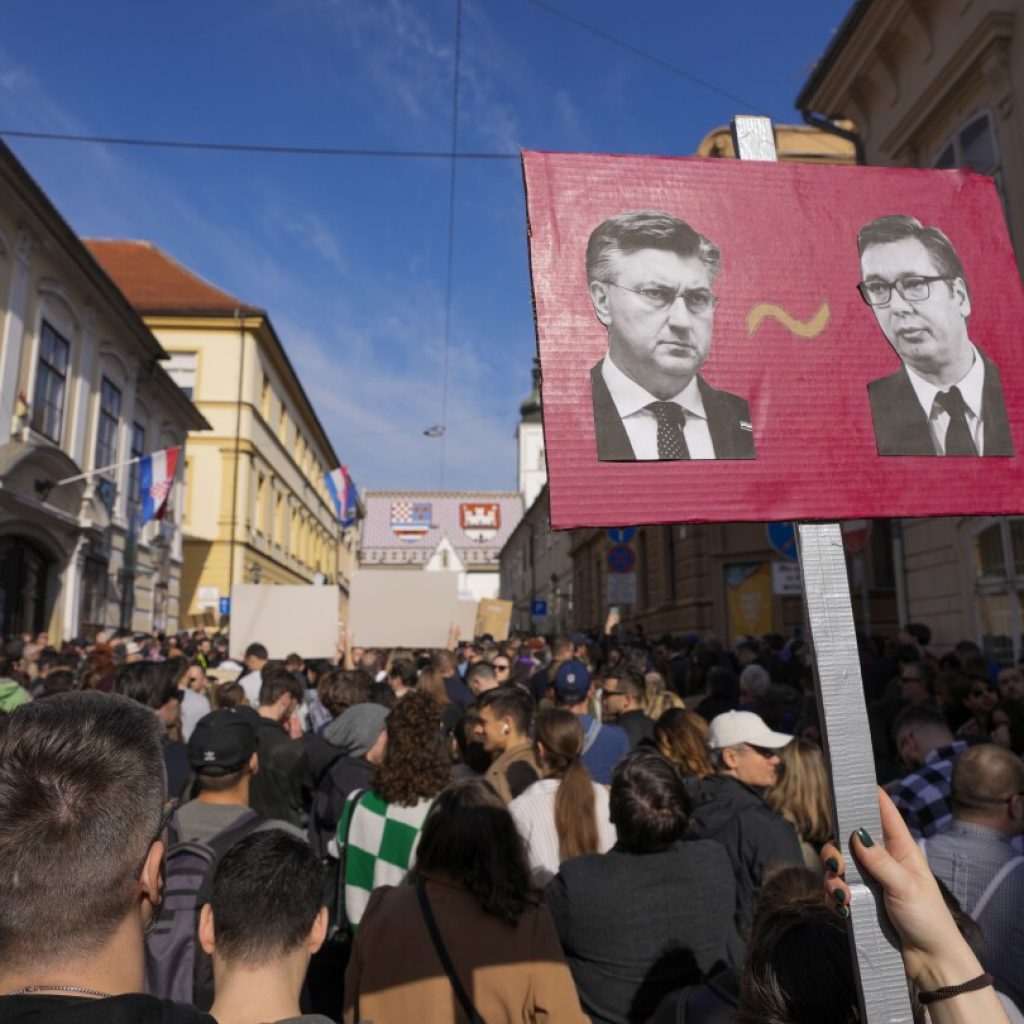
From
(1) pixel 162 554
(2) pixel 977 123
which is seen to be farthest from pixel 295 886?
(1) pixel 162 554

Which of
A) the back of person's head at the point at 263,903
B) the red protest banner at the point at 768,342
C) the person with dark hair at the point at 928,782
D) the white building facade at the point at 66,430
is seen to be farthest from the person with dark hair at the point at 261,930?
the white building facade at the point at 66,430

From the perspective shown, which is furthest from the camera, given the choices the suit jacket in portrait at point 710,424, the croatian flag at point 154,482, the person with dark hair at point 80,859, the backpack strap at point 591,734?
the croatian flag at point 154,482

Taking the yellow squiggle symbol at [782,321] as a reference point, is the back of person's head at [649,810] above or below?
below

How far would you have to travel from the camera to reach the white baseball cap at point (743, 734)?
385cm

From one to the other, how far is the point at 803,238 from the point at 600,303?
53 cm

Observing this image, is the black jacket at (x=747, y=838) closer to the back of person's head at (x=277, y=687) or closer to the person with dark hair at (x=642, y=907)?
the person with dark hair at (x=642, y=907)

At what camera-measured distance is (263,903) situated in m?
2.07

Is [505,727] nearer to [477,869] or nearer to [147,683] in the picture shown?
[477,869]

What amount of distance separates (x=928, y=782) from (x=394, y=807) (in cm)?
241

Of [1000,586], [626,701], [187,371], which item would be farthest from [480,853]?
[187,371]

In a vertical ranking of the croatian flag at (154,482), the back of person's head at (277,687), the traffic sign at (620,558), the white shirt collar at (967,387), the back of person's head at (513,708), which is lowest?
the back of person's head at (513,708)

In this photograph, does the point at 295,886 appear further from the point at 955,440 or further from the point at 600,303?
the point at 955,440

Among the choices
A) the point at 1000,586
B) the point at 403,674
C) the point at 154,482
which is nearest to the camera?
the point at 403,674

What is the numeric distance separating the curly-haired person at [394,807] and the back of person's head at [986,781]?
2047mm
